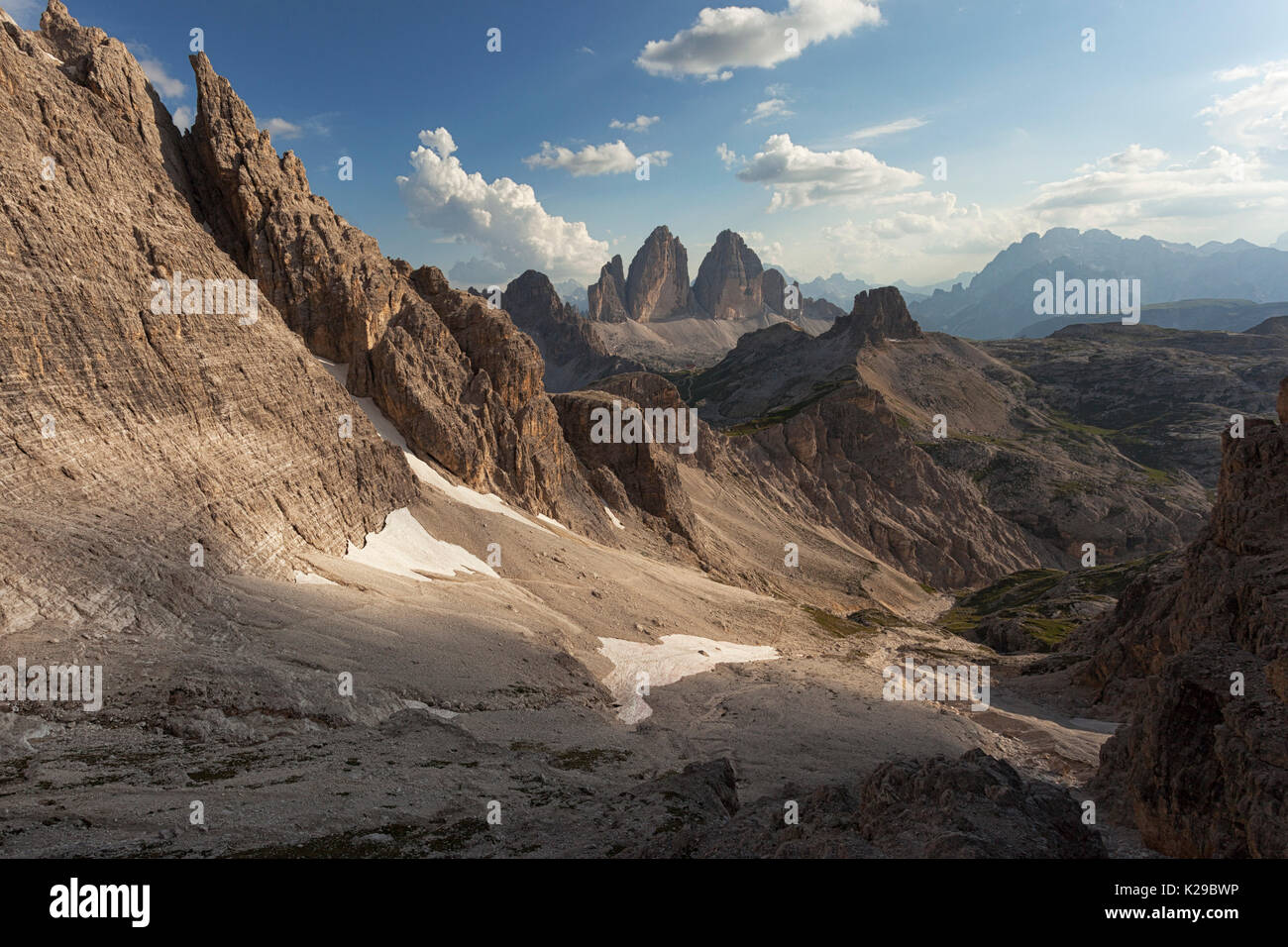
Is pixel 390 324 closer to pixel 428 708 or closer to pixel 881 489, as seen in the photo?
pixel 428 708

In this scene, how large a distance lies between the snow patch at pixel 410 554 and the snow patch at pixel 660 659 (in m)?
14.9

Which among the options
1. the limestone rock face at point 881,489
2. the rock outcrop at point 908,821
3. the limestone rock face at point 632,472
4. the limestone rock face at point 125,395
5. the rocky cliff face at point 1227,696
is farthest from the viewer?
the limestone rock face at point 881,489

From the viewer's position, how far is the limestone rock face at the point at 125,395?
32.0 m

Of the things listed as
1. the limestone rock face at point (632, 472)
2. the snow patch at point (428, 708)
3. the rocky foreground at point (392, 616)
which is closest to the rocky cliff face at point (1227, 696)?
the rocky foreground at point (392, 616)

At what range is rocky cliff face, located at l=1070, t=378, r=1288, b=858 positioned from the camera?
66.7 feet

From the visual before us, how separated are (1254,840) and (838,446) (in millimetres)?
139849

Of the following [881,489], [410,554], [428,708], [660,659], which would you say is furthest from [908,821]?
[881,489]

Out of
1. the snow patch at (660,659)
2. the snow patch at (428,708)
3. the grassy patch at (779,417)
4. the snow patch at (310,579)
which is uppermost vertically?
the grassy patch at (779,417)

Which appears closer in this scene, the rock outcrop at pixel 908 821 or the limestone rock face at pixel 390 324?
the rock outcrop at pixel 908 821

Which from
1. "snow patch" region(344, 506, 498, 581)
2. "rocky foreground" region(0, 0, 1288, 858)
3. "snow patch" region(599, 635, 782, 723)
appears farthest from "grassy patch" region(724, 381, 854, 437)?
"snow patch" region(344, 506, 498, 581)

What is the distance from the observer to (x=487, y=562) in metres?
64.2

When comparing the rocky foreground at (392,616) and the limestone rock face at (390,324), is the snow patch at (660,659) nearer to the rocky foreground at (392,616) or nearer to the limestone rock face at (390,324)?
the rocky foreground at (392,616)

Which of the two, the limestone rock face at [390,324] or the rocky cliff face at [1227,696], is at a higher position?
the limestone rock face at [390,324]

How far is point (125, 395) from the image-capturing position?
4134 cm
